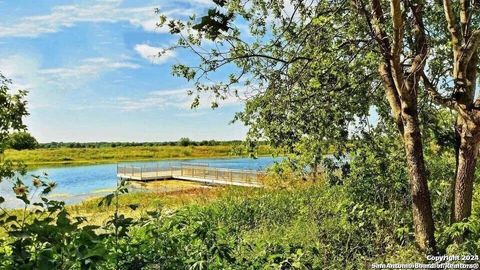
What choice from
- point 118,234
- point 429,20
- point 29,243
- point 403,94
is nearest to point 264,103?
point 403,94

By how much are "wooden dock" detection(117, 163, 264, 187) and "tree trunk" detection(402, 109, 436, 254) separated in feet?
73.7

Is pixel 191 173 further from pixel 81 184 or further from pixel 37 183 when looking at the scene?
pixel 37 183

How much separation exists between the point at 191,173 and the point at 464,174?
31.6 meters

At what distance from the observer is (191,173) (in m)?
36.0

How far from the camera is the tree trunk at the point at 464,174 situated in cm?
508

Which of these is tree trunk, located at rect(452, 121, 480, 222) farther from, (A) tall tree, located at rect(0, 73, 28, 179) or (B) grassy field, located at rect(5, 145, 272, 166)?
(B) grassy field, located at rect(5, 145, 272, 166)

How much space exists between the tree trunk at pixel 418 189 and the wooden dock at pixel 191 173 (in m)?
22.5

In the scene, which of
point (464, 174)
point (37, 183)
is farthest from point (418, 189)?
point (37, 183)

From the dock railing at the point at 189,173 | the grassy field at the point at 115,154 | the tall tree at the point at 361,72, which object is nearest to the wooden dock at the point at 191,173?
the dock railing at the point at 189,173

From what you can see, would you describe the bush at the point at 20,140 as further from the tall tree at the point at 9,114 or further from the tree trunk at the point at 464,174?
the tree trunk at the point at 464,174

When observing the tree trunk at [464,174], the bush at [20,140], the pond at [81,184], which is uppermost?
the bush at [20,140]

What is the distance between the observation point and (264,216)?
9062 mm

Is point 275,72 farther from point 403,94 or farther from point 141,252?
point 141,252

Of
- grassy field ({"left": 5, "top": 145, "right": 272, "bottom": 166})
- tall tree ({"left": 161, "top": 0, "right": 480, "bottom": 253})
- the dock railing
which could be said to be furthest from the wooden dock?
grassy field ({"left": 5, "top": 145, "right": 272, "bottom": 166})
